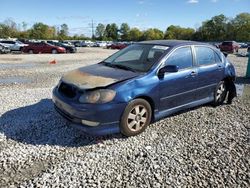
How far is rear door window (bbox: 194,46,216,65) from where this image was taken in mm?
5766

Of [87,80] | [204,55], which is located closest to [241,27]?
[204,55]

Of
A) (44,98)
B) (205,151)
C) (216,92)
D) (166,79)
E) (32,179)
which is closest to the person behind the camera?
(32,179)

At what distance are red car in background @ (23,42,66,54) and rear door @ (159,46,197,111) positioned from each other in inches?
1039

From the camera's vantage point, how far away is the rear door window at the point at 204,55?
577cm

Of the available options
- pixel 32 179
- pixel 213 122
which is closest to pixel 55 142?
pixel 32 179

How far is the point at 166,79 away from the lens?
16.2 feet

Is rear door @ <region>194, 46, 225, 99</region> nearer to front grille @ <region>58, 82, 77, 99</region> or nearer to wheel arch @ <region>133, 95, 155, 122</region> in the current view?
wheel arch @ <region>133, 95, 155, 122</region>

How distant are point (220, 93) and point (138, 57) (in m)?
2.38

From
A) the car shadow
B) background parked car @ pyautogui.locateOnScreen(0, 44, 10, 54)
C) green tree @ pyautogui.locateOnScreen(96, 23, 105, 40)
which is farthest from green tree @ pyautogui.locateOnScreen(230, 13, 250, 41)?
the car shadow

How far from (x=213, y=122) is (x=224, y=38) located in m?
92.7

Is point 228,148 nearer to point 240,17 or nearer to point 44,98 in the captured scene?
point 44,98

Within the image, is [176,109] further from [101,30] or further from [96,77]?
[101,30]

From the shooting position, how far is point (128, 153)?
13.3 ft

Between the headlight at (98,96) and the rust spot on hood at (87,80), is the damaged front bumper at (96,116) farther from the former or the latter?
the rust spot on hood at (87,80)
